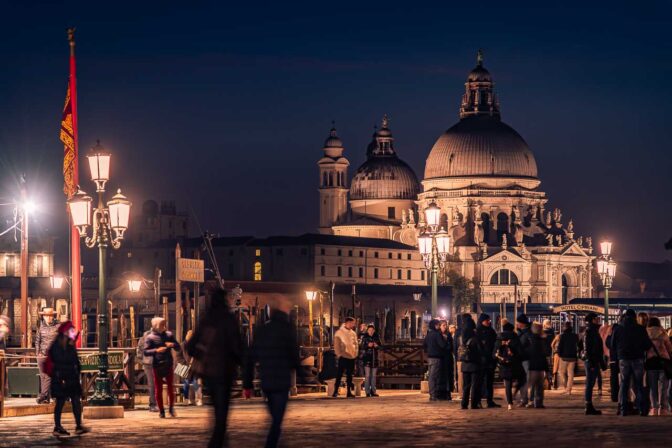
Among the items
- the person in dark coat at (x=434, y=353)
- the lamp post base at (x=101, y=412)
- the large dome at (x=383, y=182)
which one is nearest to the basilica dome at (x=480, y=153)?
the large dome at (x=383, y=182)

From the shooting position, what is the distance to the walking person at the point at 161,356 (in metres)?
23.2

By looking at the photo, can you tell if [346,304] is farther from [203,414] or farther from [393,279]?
[203,414]

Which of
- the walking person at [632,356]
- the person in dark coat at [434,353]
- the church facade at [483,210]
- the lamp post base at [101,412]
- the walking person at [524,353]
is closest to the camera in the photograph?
the walking person at [632,356]

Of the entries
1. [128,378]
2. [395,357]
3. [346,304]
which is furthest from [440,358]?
[346,304]

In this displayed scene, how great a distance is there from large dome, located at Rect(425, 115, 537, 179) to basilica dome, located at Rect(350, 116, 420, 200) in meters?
10.5

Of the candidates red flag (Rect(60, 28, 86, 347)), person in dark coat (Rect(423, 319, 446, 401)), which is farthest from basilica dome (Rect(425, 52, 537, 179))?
person in dark coat (Rect(423, 319, 446, 401))

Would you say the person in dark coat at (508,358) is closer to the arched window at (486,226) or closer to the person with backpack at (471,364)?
the person with backpack at (471,364)

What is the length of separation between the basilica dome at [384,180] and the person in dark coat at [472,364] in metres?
150

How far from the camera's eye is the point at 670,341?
23.6 meters

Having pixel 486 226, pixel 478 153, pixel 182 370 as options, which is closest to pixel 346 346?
pixel 182 370

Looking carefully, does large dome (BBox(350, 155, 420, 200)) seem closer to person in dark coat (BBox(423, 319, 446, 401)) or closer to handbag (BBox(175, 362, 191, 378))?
person in dark coat (BBox(423, 319, 446, 401))

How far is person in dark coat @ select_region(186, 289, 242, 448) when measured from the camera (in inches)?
623

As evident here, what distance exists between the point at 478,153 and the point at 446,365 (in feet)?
443

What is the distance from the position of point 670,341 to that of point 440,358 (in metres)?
5.00
